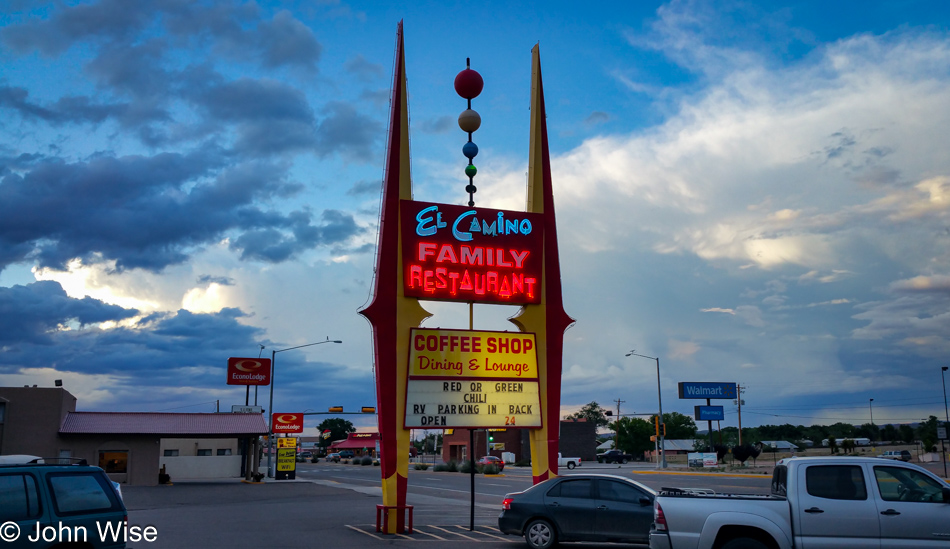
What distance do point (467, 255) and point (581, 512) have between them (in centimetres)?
808

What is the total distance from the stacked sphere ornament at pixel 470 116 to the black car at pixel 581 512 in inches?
376

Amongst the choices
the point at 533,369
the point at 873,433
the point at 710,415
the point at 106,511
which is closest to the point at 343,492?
the point at 533,369

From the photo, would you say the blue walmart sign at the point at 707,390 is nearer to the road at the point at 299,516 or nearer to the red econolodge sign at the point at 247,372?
the road at the point at 299,516

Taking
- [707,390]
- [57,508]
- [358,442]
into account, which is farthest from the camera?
[358,442]

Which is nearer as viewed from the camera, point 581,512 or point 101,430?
point 581,512

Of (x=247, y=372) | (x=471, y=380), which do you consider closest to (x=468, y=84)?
(x=471, y=380)

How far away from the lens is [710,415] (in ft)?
246

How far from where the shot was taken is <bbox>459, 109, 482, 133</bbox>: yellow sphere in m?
22.2

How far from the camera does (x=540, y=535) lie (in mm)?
15508

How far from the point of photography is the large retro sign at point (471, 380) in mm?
19484

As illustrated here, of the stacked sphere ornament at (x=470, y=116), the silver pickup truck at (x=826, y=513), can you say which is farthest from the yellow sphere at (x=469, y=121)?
the silver pickup truck at (x=826, y=513)

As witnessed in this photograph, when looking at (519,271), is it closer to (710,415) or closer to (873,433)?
(710,415)

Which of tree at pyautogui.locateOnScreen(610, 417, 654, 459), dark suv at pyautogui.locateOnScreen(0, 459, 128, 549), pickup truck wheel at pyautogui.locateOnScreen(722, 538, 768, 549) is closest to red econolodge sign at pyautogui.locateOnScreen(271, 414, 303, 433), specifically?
dark suv at pyautogui.locateOnScreen(0, 459, 128, 549)

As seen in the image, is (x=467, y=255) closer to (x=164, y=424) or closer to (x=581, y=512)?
(x=581, y=512)
